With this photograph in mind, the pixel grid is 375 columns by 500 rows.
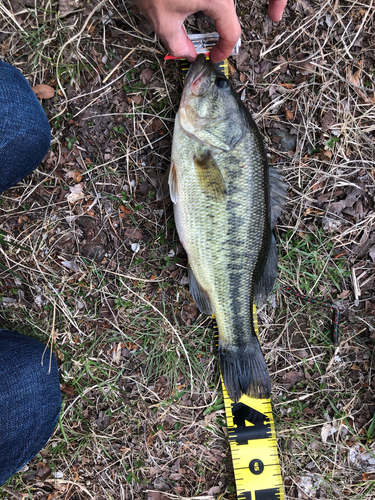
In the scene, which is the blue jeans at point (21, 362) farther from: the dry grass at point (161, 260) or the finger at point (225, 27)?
the finger at point (225, 27)

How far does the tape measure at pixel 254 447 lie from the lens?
2678mm

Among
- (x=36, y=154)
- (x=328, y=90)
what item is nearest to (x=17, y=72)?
(x=36, y=154)

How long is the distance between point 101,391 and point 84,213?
1.49 m

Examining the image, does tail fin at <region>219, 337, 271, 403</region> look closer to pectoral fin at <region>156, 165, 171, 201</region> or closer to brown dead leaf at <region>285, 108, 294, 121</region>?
pectoral fin at <region>156, 165, 171, 201</region>

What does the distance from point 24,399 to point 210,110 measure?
257 cm

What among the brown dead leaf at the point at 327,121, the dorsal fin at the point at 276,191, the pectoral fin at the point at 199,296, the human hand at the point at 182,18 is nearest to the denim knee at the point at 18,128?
the human hand at the point at 182,18

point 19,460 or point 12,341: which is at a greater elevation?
point 12,341

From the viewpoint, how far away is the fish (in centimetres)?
219

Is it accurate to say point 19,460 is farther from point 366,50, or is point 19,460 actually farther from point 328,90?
point 366,50

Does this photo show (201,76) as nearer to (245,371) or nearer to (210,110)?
(210,110)

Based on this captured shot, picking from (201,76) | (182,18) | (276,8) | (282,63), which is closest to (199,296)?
(201,76)

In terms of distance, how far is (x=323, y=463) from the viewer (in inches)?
111

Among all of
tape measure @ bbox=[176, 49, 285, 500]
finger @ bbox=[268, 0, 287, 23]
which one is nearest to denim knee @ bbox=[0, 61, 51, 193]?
finger @ bbox=[268, 0, 287, 23]

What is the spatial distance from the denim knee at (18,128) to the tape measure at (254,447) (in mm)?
2392
